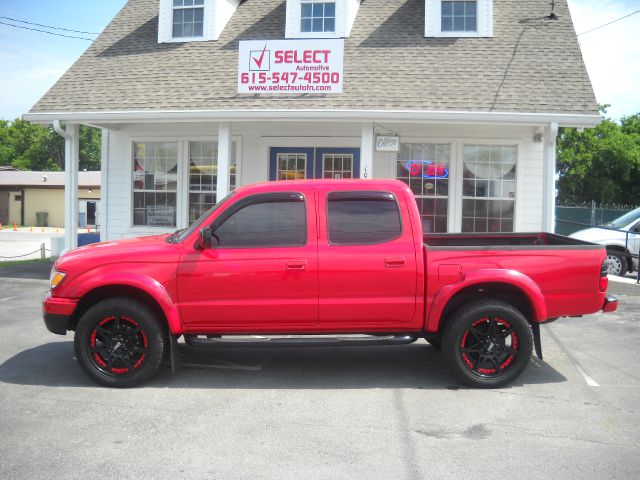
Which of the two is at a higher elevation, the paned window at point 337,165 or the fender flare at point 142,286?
the paned window at point 337,165

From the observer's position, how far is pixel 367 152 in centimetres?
1106

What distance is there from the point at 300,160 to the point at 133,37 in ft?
15.4

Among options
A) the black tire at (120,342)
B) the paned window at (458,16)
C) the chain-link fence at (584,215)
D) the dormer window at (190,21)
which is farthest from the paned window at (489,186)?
the black tire at (120,342)

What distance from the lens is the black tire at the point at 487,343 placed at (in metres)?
5.63

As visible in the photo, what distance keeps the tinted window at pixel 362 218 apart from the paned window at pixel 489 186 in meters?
6.86

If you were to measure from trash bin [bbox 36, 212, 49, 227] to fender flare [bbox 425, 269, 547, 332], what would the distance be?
139 ft

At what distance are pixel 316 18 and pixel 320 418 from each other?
9.97 metres

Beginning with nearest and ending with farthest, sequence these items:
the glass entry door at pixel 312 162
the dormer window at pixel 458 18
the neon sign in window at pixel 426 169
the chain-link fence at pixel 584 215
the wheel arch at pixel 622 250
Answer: the neon sign in window at pixel 426 169, the dormer window at pixel 458 18, the glass entry door at pixel 312 162, the wheel arch at pixel 622 250, the chain-link fence at pixel 584 215

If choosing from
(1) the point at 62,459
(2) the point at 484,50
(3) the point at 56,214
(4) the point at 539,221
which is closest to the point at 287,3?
(2) the point at 484,50

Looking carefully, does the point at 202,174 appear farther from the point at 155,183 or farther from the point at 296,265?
the point at 296,265

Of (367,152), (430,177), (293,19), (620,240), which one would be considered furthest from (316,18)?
Answer: (620,240)

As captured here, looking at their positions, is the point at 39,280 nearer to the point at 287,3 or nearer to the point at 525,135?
the point at 287,3

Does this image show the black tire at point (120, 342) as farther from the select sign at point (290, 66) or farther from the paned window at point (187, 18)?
the paned window at point (187, 18)

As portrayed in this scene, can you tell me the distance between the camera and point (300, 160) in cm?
1297
